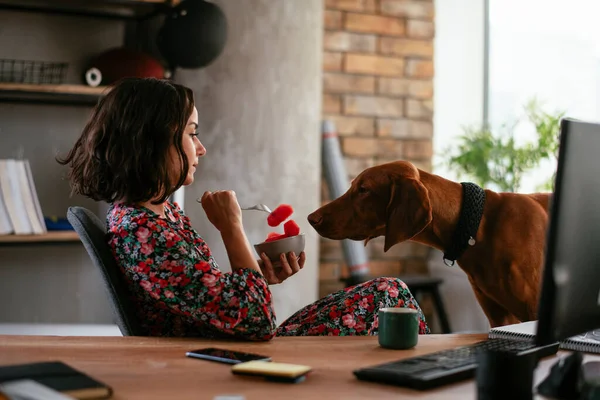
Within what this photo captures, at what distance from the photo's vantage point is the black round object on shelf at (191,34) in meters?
3.29

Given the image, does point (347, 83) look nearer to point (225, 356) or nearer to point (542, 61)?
point (542, 61)

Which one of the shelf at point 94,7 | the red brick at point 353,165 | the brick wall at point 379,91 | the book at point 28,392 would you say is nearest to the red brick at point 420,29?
the brick wall at point 379,91

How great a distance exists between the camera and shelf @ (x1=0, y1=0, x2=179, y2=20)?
320 centimetres

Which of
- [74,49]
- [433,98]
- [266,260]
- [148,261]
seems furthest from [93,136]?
[433,98]

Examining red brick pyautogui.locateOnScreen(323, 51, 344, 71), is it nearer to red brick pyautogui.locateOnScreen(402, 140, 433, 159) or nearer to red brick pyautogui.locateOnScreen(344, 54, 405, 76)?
red brick pyautogui.locateOnScreen(344, 54, 405, 76)

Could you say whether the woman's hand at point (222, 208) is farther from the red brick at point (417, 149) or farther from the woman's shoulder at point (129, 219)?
the red brick at point (417, 149)

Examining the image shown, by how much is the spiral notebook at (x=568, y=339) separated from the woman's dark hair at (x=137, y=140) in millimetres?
752

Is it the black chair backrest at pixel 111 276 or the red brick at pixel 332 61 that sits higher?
the red brick at pixel 332 61

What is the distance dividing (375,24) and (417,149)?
0.76 metres

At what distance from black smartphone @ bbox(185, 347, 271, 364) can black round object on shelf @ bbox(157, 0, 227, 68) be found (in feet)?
7.46

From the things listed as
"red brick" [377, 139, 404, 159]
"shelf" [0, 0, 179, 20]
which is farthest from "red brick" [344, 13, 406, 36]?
"shelf" [0, 0, 179, 20]

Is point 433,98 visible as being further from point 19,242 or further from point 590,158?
point 590,158

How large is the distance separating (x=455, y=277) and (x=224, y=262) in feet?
4.18

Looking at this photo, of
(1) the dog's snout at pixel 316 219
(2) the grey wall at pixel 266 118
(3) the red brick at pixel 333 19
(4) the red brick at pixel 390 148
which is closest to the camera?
(1) the dog's snout at pixel 316 219
